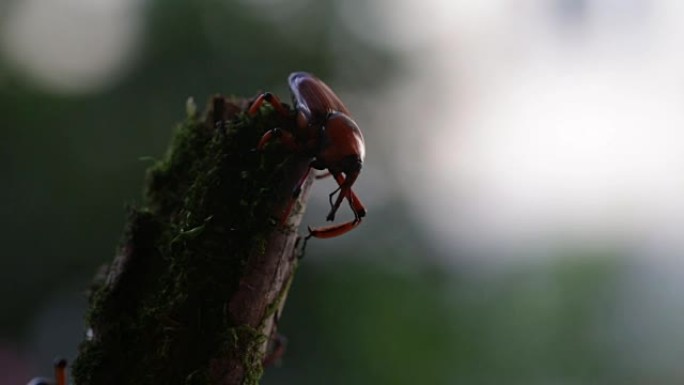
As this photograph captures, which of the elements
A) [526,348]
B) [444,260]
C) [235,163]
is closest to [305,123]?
[235,163]

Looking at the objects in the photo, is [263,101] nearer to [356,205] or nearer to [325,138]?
[325,138]

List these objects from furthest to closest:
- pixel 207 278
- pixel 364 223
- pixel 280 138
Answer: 1. pixel 364 223
2. pixel 280 138
3. pixel 207 278

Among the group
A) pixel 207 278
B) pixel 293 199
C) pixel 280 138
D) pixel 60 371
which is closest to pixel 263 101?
pixel 280 138

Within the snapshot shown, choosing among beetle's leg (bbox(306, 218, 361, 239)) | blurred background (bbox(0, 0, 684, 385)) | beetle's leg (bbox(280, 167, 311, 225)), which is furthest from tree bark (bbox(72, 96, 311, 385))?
blurred background (bbox(0, 0, 684, 385))

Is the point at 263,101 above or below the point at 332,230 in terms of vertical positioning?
above

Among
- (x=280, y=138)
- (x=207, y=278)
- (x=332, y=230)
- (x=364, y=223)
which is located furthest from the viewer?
(x=364, y=223)

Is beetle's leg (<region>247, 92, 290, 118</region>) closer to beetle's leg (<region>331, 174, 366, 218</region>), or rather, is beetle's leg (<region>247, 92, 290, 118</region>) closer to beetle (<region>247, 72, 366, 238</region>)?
beetle (<region>247, 72, 366, 238</region>)

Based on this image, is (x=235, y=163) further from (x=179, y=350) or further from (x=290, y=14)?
(x=290, y=14)
